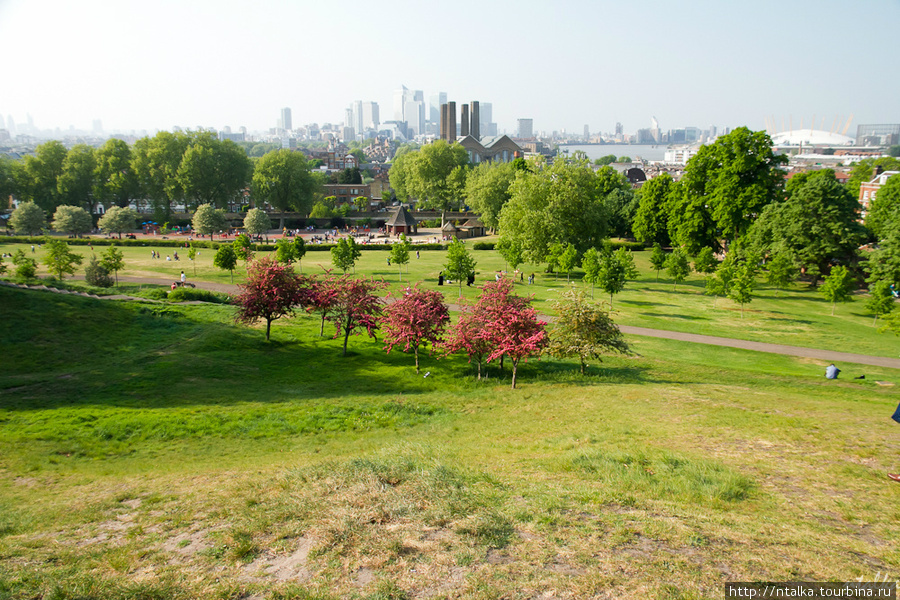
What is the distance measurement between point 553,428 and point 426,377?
7.29 meters

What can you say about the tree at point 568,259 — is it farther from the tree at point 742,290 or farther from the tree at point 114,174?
the tree at point 114,174

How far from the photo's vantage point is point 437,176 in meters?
87.3

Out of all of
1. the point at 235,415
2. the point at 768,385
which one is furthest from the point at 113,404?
the point at 768,385

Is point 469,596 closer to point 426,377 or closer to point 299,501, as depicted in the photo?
point 299,501

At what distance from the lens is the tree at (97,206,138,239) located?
213 feet

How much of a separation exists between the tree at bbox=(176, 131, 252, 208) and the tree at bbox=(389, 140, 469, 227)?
84.7ft

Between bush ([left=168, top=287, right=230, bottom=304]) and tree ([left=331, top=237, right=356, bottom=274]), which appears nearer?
bush ([left=168, top=287, right=230, bottom=304])

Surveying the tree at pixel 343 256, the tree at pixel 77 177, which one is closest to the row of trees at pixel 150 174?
the tree at pixel 77 177

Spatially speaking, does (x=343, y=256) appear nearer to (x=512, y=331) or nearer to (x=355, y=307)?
(x=355, y=307)

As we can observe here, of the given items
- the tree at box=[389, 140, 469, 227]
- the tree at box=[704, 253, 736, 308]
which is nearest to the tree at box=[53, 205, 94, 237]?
the tree at box=[389, 140, 469, 227]

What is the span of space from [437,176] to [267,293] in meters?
64.5

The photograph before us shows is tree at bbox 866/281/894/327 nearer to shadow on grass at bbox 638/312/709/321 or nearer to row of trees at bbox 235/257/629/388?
shadow on grass at bbox 638/312/709/321

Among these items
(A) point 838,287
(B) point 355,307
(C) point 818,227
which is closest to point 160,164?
(B) point 355,307

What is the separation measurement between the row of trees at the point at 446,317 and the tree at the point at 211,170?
196 ft
